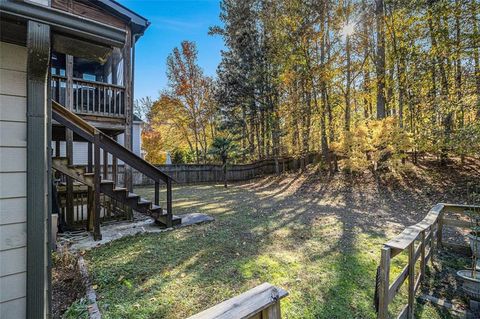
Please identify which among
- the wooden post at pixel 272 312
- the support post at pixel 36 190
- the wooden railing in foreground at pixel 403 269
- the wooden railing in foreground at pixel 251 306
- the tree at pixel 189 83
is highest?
the tree at pixel 189 83

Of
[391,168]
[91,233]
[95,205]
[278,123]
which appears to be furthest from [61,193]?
[278,123]

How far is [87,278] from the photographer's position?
313 cm

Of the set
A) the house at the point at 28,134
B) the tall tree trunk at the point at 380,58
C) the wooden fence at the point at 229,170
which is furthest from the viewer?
the wooden fence at the point at 229,170

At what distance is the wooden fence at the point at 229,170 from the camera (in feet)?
49.9

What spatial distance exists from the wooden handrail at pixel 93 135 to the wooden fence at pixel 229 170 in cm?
1011

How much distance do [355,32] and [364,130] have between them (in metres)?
4.87

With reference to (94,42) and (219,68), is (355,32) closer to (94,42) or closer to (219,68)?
(219,68)

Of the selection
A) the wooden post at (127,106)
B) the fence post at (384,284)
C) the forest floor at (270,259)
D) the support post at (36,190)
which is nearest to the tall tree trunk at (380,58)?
the forest floor at (270,259)

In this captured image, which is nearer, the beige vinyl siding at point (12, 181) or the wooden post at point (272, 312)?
the wooden post at point (272, 312)

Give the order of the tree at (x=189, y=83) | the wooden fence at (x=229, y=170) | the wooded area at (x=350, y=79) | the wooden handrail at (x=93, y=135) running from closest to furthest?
the wooden handrail at (x=93, y=135) → the wooded area at (x=350, y=79) → the wooden fence at (x=229, y=170) → the tree at (x=189, y=83)

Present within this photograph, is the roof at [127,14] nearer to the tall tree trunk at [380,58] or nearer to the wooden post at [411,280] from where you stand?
the wooden post at [411,280]

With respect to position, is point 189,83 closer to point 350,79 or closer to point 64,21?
point 350,79

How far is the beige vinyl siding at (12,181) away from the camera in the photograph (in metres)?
1.40

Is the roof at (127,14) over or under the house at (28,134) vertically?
over
